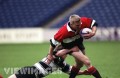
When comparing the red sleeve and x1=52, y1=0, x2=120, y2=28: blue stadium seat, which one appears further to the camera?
x1=52, y1=0, x2=120, y2=28: blue stadium seat

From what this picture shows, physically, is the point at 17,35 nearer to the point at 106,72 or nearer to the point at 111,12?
the point at 111,12

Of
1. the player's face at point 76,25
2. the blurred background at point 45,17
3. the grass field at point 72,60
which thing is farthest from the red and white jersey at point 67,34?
the blurred background at point 45,17

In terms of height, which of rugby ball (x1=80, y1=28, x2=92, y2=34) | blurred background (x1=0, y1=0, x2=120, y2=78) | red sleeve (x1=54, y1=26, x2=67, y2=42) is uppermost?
rugby ball (x1=80, y1=28, x2=92, y2=34)

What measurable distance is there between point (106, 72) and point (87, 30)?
292 centimetres

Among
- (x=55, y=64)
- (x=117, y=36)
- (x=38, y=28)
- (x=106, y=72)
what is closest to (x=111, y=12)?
(x=117, y=36)

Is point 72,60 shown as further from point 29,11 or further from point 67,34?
point 29,11

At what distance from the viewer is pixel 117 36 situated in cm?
2678

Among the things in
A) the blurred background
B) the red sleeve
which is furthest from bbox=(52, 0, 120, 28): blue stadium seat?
the red sleeve

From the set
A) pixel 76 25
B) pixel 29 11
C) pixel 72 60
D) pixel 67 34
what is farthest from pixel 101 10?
pixel 76 25

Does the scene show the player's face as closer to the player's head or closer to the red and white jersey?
the player's head

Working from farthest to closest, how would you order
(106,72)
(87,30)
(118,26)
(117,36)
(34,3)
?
(34,3), (118,26), (117,36), (106,72), (87,30)

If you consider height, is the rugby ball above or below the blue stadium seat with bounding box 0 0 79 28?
above

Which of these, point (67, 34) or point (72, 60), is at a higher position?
point (67, 34)

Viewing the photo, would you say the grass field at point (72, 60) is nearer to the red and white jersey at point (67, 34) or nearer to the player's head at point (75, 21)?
the red and white jersey at point (67, 34)
